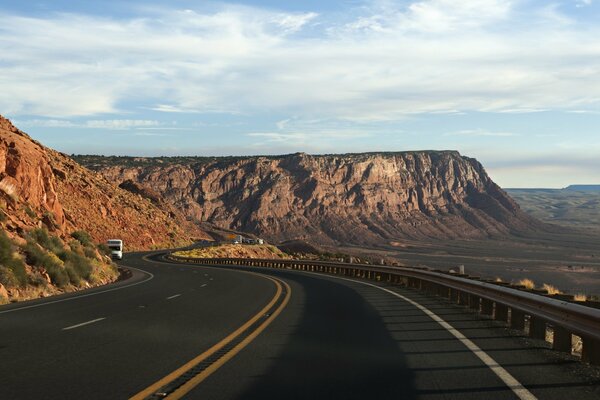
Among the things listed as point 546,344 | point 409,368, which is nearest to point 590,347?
point 546,344

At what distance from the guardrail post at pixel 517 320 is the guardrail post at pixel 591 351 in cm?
334

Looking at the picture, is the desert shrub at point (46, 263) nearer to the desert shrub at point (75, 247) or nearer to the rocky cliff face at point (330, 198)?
the desert shrub at point (75, 247)

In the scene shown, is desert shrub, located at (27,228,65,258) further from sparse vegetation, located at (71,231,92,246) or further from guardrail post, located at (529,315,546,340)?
guardrail post, located at (529,315,546,340)

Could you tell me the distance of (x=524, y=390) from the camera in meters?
7.50

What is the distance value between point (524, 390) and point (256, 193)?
160m

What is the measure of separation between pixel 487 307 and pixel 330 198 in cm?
15444

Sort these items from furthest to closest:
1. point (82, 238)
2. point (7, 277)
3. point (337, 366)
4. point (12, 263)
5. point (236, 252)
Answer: point (236, 252), point (82, 238), point (12, 263), point (7, 277), point (337, 366)

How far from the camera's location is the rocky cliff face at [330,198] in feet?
528

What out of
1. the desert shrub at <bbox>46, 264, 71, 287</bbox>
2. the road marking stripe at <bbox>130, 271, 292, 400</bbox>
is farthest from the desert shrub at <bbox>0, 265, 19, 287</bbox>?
the road marking stripe at <bbox>130, 271, 292, 400</bbox>

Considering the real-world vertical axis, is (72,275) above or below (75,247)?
below

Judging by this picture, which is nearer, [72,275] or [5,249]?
[5,249]

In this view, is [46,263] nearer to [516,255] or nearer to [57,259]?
[57,259]

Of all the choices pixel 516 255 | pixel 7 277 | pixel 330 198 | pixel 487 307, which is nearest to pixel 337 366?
pixel 487 307

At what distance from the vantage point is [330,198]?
170 m
